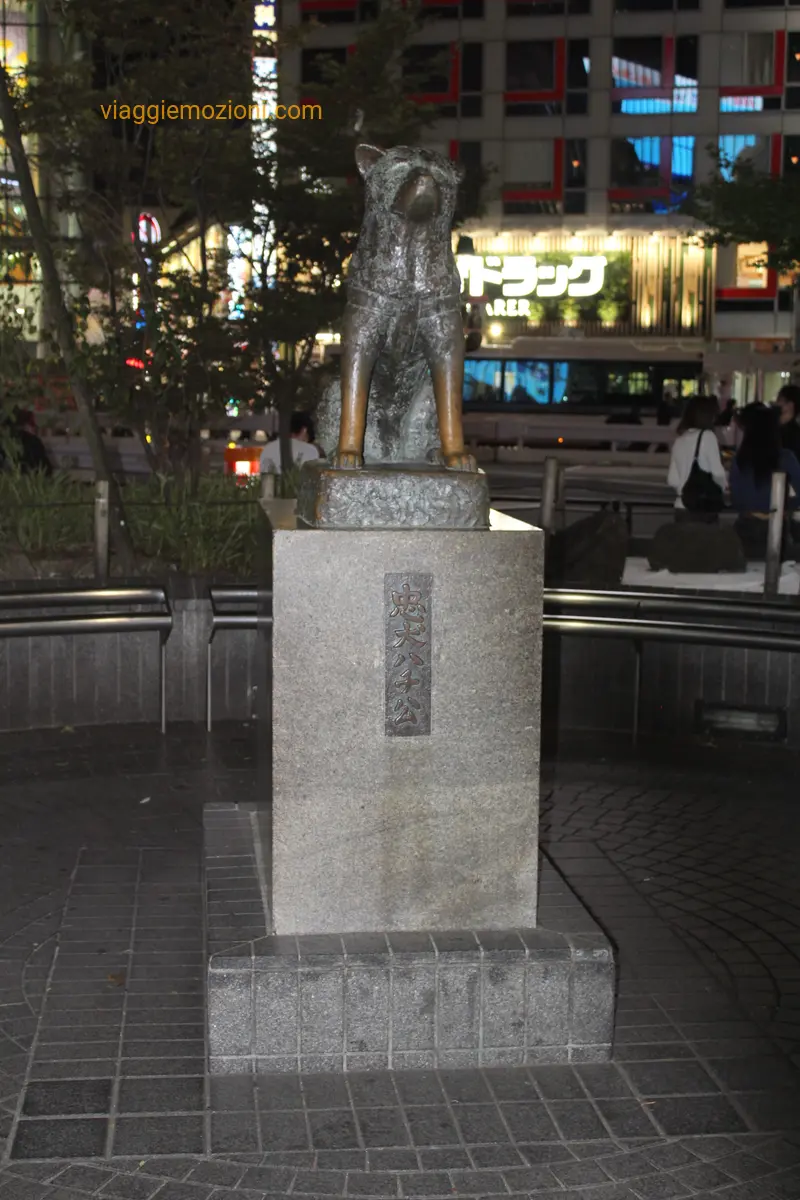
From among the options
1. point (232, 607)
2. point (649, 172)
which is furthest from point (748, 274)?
point (232, 607)

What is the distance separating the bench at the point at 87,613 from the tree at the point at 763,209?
19474 mm

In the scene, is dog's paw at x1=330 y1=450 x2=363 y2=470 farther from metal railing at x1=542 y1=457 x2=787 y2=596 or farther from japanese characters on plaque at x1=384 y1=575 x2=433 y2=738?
metal railing at x1=542 y1=457 x2=787 y2=596

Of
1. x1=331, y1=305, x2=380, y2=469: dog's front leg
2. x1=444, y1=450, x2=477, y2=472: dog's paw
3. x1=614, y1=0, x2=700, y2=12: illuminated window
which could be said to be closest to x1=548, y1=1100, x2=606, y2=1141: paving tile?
x1=444, y1=450, x2=477, y2=472: dog's paw

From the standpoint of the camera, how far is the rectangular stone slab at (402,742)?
16.2 feet

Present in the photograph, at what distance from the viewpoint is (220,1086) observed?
15.5 feet

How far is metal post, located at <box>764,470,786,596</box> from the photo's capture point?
9.76 metres

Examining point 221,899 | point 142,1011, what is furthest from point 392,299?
point 142,1011

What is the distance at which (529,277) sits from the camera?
51.3m

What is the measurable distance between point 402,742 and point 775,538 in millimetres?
5407

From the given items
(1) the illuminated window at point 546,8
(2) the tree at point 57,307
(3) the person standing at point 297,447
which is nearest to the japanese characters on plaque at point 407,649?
(2) the tree at point 57,307

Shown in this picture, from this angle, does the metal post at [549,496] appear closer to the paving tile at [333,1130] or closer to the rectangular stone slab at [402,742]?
the rectangular stone slab at [402,742]

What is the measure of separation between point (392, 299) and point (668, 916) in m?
2.69

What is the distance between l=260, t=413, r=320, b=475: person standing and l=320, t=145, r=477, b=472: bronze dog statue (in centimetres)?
751

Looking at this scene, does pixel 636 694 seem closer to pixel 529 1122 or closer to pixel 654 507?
pixel 654 507
